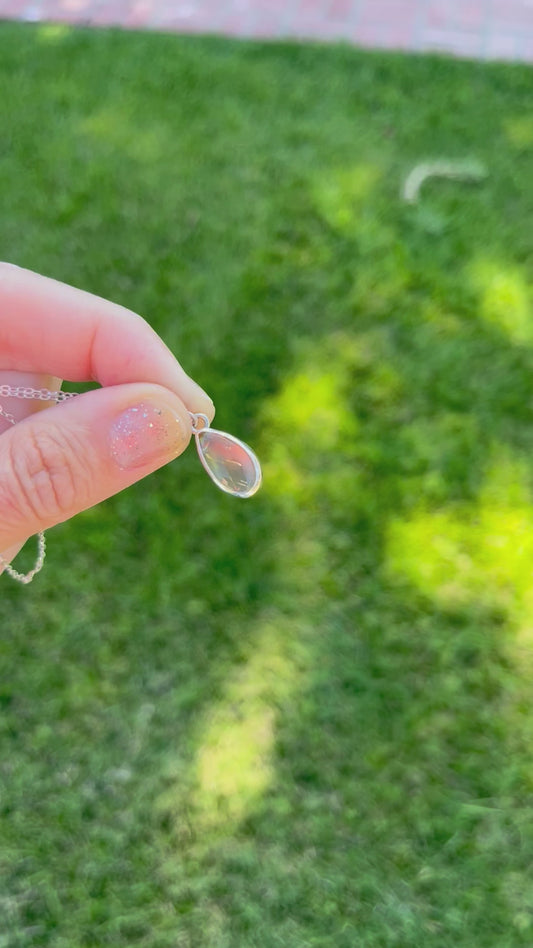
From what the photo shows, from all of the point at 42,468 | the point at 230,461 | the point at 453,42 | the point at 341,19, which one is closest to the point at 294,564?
the point at 230,461

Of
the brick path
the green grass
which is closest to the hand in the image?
the green grass

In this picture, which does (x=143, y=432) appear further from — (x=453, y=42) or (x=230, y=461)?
(x=453, y=42)

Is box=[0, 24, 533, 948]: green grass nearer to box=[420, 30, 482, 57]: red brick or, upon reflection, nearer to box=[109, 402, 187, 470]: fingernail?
box=[420, 30, 482, 57]: red brick

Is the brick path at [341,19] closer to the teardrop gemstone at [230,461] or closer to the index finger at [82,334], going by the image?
the index finger at [82,334]

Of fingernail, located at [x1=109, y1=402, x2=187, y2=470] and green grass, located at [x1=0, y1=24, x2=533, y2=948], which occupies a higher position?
fingernail, located at [x1=109, y1=402, x2=187, y2=470]

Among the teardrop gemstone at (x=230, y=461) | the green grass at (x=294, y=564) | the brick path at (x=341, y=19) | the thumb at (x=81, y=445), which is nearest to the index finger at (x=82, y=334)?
the teardrop gemstone at (x=230, y=461)

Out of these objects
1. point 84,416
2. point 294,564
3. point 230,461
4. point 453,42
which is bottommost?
point 294,564
